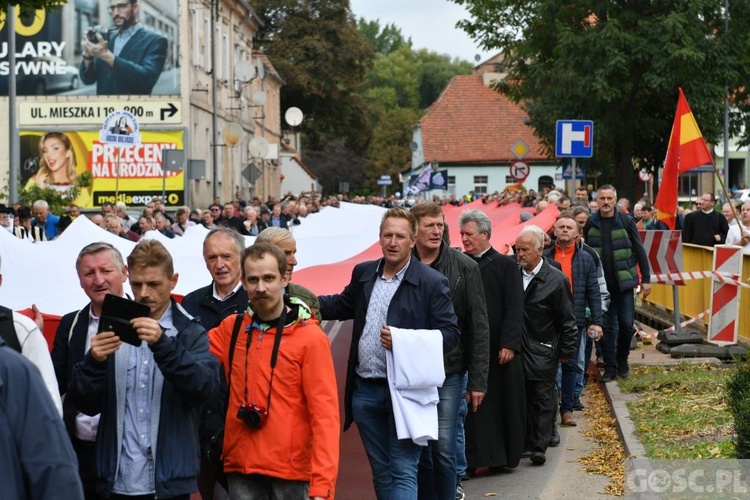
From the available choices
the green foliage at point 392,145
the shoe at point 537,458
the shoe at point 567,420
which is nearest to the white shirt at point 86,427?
the shoe at point 537,458

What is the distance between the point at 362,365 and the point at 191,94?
37946 mm

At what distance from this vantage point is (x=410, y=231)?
7145 mm

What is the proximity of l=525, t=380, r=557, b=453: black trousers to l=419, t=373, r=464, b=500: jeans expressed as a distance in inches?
108

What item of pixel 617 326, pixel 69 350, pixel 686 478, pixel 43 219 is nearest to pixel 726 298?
pixel 617 326

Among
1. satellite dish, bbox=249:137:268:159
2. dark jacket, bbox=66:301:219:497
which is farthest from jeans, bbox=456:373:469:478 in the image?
satellite dish, bbox=249:137:268:159

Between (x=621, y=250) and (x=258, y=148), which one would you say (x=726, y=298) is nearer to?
(x=621, y=250)

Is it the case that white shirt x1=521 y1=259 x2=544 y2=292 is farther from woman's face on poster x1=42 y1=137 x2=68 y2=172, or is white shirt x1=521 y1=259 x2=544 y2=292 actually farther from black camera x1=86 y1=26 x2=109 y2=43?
black camera x1=86 y1=26 x2=109 y2=43

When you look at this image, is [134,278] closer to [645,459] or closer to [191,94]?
[645,459]

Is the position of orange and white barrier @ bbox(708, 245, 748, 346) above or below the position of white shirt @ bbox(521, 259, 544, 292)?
below

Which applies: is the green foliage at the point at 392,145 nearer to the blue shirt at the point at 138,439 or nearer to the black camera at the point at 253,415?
the black camera at the point at 253,415

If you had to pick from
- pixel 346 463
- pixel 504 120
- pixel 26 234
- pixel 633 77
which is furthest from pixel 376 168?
pixel 346 463

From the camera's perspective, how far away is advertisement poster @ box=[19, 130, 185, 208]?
43.3m

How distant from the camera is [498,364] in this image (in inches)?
379

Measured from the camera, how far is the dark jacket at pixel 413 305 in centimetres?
703
